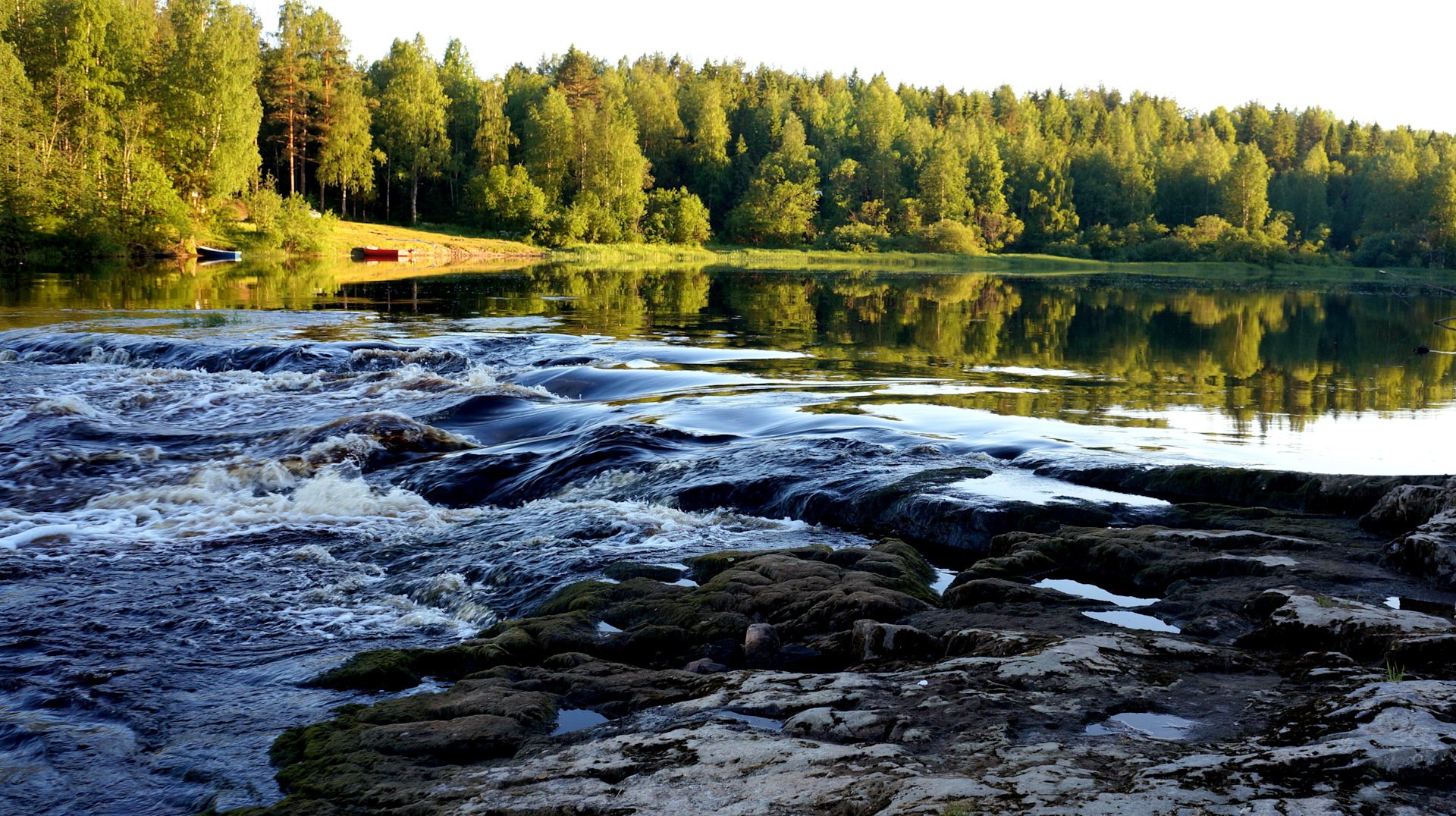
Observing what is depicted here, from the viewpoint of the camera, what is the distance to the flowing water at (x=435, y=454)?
6.20 m

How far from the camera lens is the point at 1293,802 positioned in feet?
11.7

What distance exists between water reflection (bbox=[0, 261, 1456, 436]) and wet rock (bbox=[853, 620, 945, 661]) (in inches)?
371

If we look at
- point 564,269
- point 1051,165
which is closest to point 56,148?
point 564,269

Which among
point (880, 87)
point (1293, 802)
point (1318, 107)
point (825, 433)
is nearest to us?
point (1293, 802)

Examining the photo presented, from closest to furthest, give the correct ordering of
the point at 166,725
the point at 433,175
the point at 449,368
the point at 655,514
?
the point at 166,725 → the point at 655,514 → the point at 449,368 → the point at 433,175

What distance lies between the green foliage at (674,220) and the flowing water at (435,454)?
221 ft

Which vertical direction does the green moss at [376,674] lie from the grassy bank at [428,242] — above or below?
below

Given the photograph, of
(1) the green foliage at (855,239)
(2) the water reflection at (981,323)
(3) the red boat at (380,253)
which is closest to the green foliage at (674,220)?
(1) the green foliage at (855,239)

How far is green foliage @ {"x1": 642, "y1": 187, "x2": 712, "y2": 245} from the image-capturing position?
96062mm

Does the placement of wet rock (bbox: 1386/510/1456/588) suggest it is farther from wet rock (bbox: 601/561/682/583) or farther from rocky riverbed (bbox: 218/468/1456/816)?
wet rock (bbox: 601/561/682/583)

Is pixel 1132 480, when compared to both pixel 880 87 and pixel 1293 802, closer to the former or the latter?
pixel 1293 802

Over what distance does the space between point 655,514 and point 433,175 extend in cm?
8404

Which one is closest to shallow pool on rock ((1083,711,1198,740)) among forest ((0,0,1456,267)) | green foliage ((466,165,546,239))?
forest ((0,0,1456,267))

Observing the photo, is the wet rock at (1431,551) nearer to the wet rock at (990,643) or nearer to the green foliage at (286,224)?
the wet rock at (990,643)
